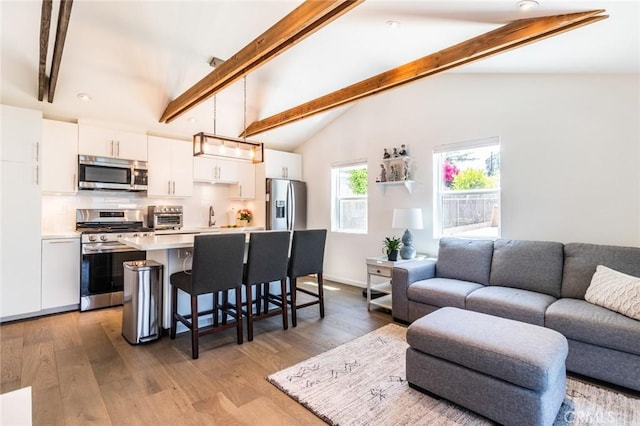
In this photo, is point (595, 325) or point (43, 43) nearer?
point (595, 325)

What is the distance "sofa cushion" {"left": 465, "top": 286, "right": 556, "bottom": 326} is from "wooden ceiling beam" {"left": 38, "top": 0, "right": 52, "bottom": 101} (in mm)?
3961

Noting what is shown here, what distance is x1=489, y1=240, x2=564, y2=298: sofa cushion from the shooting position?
9.77 ft

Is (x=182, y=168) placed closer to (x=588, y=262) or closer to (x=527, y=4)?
(x=527, y=4)

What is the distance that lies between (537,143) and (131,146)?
5.08 metres

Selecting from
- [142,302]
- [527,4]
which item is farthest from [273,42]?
[142,302]

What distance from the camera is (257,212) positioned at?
580 cm

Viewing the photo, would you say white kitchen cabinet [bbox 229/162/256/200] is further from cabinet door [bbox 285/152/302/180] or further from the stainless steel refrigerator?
cabinet door [bbox 285/152/302/180]

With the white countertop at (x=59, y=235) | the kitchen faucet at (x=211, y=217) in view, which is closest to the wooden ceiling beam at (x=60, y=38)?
the white countertop at (x=59, y=235)

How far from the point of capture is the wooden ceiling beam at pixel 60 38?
2096 millimetres

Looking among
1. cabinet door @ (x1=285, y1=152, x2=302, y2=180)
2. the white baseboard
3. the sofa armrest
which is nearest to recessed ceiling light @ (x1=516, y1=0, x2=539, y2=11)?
the sofa armrest

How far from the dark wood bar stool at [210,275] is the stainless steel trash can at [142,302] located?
139mm

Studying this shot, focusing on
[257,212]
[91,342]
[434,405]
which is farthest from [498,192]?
[91,342]

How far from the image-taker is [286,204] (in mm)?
5770

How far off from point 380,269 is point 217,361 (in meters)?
2.18
